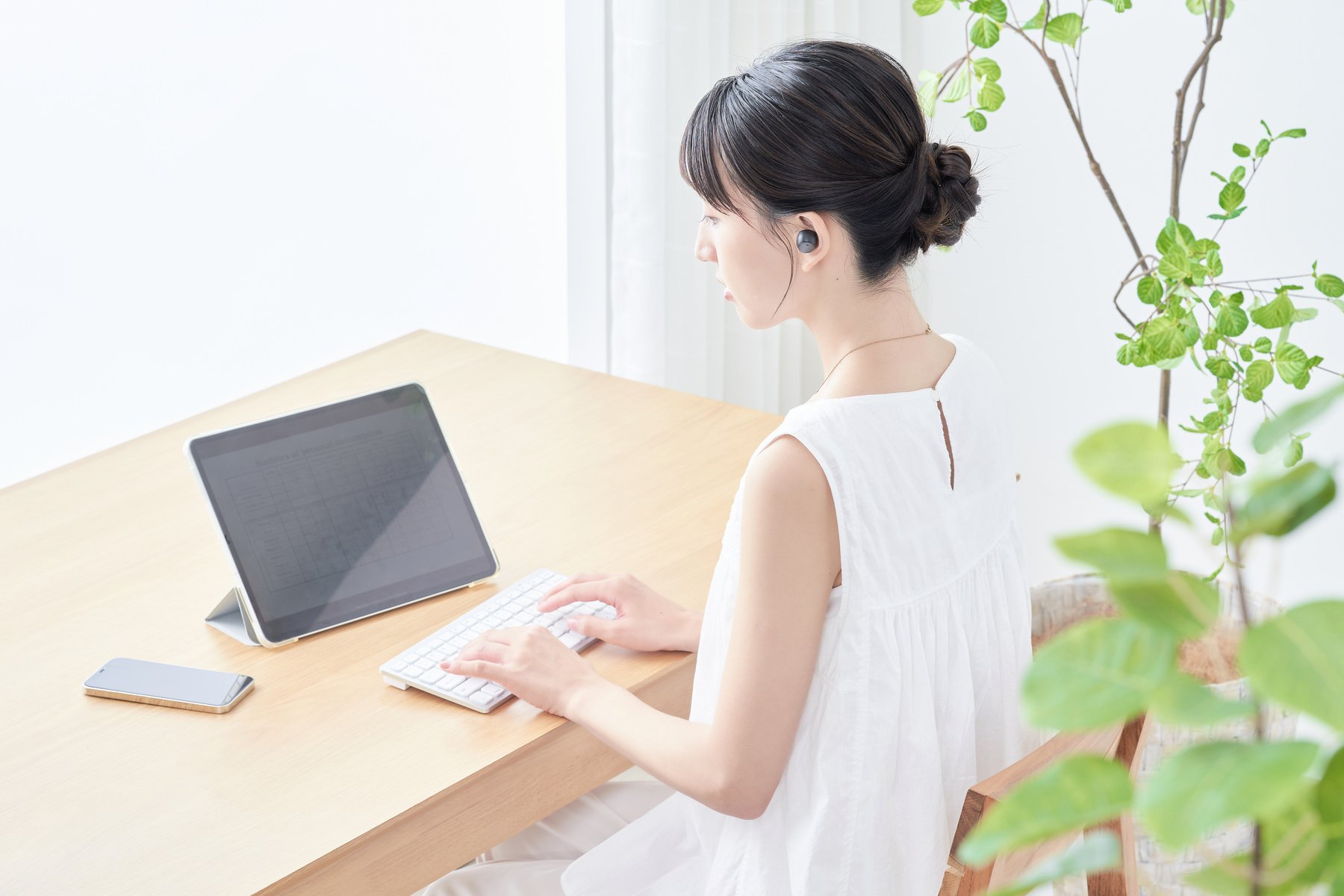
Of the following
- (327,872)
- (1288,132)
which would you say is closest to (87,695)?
(327,872)

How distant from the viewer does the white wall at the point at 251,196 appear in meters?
1.89

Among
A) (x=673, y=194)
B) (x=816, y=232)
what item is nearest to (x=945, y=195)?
(x=816, y=232)

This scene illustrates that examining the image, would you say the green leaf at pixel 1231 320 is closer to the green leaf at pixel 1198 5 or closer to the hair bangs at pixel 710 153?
the green leaf at pixel 1198 5

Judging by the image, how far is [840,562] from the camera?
1006mm

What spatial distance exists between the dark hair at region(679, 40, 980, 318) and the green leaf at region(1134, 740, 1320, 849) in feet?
2.78

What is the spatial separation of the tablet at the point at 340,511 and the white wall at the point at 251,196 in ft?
2.75

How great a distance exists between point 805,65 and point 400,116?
1.40 m

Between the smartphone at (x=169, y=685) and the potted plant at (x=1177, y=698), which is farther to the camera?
the smartphone at (x=169, y=685)

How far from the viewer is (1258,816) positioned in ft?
0.84

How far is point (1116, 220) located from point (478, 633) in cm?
168

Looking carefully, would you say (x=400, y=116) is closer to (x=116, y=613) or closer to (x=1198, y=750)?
(x=116, y=613)

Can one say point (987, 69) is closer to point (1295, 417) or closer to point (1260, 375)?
point (1260, 375)

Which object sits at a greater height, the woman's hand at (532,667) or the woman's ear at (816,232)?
the woman's ear at (816,232)

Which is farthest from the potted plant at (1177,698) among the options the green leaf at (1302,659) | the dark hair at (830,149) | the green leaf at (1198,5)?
the green leaf at (1198,5)
